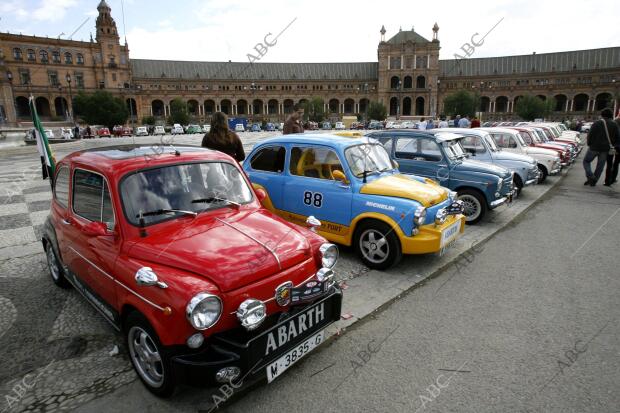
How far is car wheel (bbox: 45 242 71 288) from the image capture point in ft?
15.4

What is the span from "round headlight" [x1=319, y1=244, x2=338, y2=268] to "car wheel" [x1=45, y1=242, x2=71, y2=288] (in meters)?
3.40

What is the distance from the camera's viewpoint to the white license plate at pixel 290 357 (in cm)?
289

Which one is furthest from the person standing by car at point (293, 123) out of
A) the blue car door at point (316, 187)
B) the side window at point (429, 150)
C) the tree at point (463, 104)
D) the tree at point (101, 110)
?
the tree at point (463, 104)

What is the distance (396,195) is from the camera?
5.45 m

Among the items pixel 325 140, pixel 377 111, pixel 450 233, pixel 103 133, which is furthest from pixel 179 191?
pixel 377 111

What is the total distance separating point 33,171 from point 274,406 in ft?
52.3

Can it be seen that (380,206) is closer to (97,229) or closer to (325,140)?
(325,140)

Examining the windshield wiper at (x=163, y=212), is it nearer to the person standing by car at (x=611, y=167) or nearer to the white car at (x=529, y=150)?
the white car at (x=529, y=150)

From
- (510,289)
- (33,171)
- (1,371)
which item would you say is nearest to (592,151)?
(510,289)

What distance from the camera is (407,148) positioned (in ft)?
28.1

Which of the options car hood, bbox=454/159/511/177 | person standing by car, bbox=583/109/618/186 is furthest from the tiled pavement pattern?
person standing by car, bbox=583/109/618/186

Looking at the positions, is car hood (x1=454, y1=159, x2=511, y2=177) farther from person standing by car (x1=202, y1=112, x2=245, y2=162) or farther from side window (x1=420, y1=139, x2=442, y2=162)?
person standing by car (x1=202, y1=112, x2=245, y2=162)

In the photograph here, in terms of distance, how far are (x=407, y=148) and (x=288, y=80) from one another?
3784 inches

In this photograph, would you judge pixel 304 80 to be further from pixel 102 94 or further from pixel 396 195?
pixel 396 195
